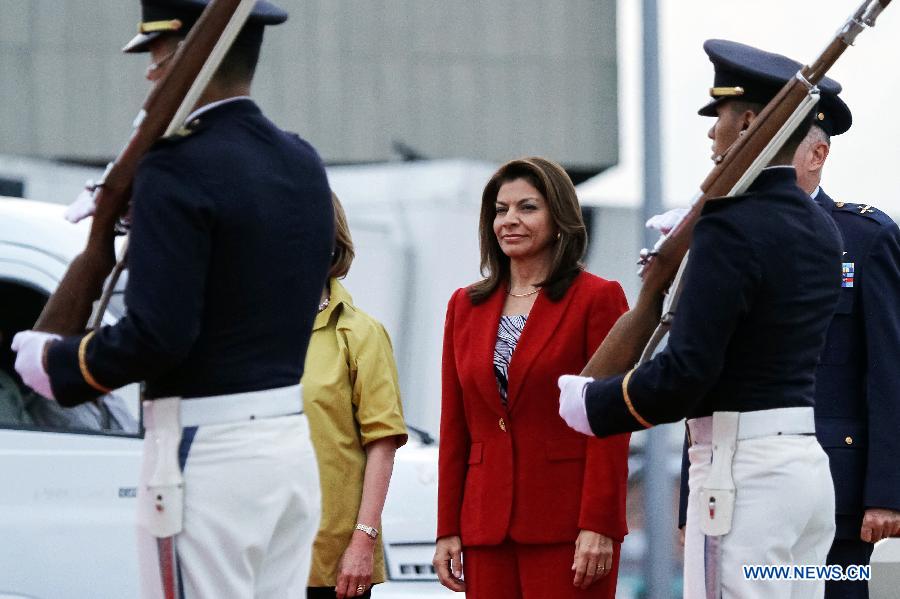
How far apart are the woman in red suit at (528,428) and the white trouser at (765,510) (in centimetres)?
82

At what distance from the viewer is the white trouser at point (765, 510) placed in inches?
132

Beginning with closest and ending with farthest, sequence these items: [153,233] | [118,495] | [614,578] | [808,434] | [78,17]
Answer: [153,233], [808,434], [614,578], [118,495], [78,17]

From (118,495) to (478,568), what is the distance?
111 centimetres

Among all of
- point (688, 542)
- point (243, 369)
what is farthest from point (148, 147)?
point (688, 542)

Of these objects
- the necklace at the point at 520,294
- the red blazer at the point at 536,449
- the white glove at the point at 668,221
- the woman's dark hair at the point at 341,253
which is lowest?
the red blazer at the point at 536,449

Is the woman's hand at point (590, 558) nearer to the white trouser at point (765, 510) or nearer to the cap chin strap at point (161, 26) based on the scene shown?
the white trouser at point (765, 510)

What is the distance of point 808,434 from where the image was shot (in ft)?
11.3

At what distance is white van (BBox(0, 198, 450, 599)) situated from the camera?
178 inches

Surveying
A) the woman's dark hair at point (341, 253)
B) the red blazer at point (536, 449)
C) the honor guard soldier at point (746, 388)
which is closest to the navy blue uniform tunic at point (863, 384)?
the red blazer at point (536, 449)

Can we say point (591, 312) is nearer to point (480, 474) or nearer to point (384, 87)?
point (480, 474)

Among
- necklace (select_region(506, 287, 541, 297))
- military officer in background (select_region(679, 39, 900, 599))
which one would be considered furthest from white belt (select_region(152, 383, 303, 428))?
necklace (select_region(506, 287, 541, 297))

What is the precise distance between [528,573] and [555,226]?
1011mm

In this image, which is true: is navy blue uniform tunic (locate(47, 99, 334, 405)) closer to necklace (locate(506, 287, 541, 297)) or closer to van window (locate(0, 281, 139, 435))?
necklace (locate(506, 287, 541, 297))

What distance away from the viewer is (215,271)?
3.16 m
